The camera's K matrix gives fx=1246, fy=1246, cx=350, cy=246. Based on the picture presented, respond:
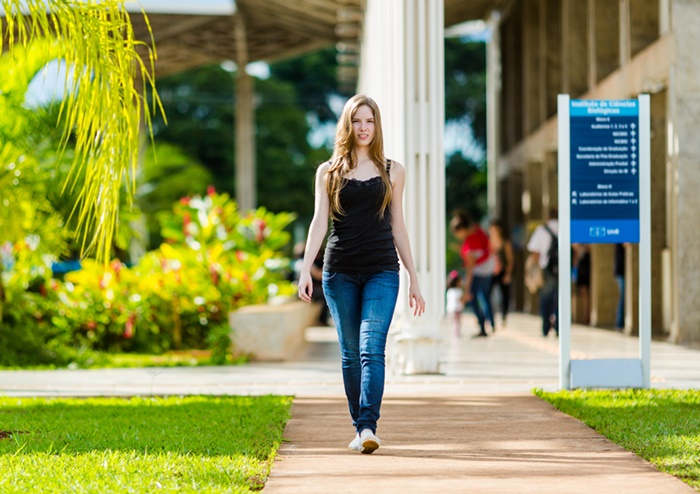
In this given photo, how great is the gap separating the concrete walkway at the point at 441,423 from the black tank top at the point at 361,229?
920 millimetres

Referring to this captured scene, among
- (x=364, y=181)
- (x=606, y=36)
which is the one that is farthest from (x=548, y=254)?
(x=364, y=181)

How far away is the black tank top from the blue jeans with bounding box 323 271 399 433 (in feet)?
0.17

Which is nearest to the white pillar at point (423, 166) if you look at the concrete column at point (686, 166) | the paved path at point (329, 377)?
the paved path at point (329, 377)

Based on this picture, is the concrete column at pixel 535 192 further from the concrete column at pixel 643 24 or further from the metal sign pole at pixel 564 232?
the metal sign pole at pixel 564 232

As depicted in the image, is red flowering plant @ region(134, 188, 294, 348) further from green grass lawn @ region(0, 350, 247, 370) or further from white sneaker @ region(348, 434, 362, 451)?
white sneaker @ region(348, 434, 362, 451)

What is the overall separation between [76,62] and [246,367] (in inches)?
216

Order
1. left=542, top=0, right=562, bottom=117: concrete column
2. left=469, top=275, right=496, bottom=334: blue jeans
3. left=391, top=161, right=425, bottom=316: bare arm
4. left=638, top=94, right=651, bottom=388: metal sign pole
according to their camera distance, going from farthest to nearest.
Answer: left=542, top=0, right=562, bottom=117: concrete column, left=469, top=275, right=496, bottom=334: blue jeans, left=638, top=94, right=651, bottom=388: metal sign pole, left=391, top=161, right=425, bottom=316: bare arm

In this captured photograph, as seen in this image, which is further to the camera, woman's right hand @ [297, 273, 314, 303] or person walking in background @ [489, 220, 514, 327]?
person walking in background @ [489, 220, 514, 327]

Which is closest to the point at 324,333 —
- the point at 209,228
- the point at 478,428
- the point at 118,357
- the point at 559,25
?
the point at 209,228

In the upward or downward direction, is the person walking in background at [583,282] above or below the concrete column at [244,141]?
below

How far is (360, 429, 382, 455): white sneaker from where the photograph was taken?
5.91 meters

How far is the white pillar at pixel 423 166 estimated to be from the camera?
10609 millimetres

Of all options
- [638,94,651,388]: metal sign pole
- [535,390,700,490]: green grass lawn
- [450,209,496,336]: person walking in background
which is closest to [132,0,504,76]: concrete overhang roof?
[450,209,496,336]: person walking in background

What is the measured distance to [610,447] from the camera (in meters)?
6.19
